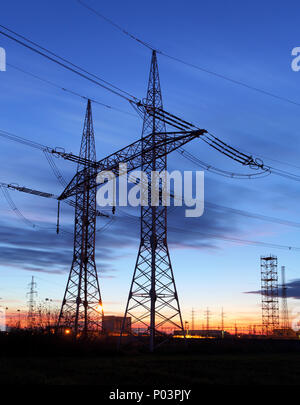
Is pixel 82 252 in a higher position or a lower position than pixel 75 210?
lower

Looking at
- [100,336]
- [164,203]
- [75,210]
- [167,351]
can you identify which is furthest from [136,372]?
[75,210]

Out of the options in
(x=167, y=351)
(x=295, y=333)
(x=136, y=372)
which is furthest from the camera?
(x=295, y=333)

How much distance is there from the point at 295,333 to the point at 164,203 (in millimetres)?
68817

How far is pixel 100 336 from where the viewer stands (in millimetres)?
44625

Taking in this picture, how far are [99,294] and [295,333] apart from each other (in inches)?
2498
